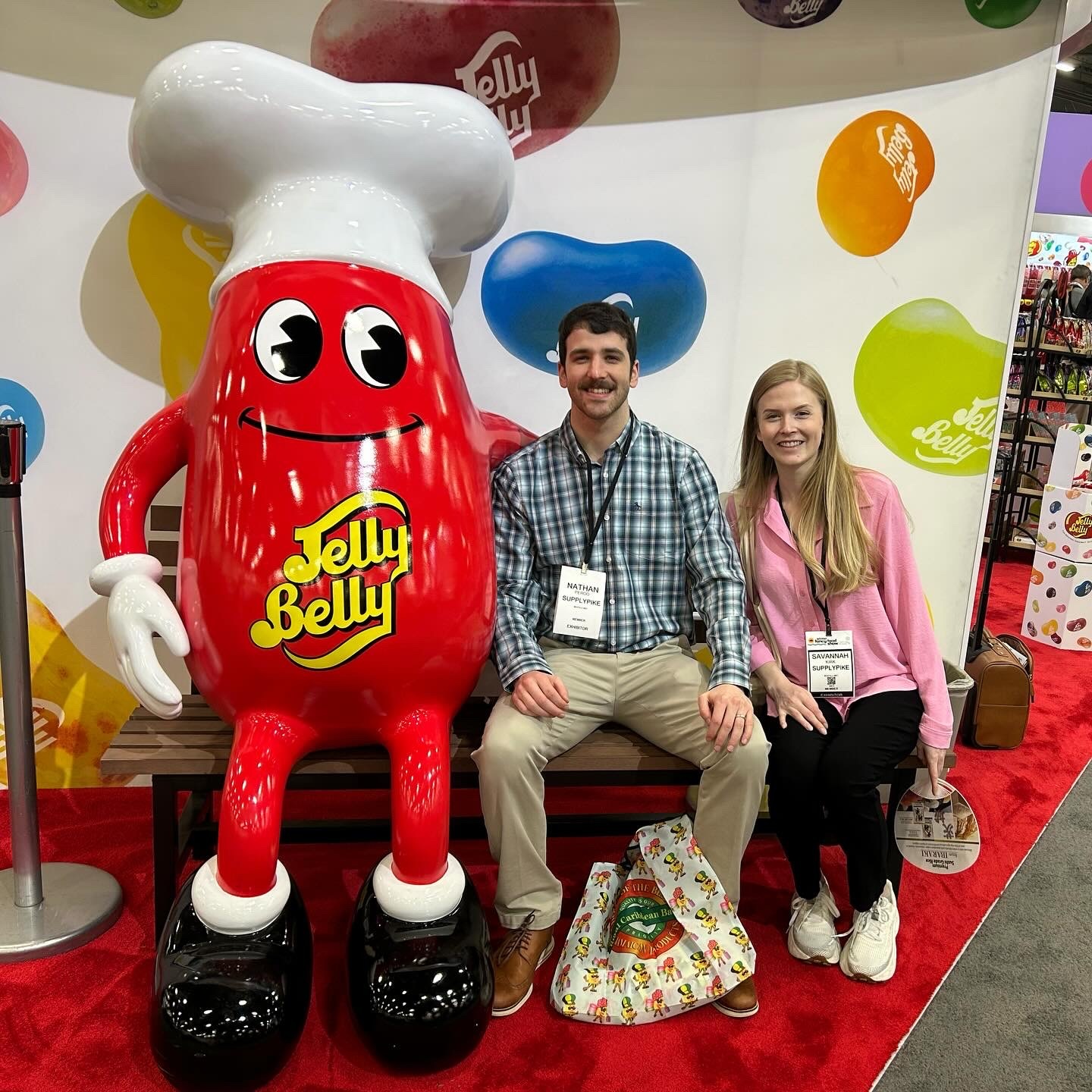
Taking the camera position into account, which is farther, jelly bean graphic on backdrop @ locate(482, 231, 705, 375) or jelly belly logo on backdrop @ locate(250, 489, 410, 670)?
jelly bean graphic on backdrop @ locate(482, 231, 705, 375)

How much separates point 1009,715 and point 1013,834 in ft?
1.98

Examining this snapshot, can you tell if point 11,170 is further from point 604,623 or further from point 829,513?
point 829,513

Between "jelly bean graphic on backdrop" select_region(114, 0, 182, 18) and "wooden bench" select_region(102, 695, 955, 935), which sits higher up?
"jelly bean graphic on backdrop" select_region(114, 0, 182, 18)

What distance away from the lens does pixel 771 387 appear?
1945 millimetres

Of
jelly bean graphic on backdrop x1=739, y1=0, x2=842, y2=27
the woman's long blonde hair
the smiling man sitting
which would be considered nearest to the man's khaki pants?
Answer: the smiling man sitting

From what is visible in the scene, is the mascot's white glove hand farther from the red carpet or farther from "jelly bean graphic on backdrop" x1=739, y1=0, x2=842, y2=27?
"jelly bean graphic on backdrop" x1=739, y1=0, x2=842, y2=27

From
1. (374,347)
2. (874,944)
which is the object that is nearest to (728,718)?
(874,944)

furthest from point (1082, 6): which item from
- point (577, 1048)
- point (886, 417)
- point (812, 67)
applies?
point (577, 1048)

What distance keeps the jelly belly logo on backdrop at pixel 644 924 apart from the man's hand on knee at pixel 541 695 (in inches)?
16.2

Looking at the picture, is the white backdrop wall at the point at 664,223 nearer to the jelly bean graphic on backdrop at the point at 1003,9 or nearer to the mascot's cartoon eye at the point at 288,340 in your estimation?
the jelly bean graphic on backdrop at the point at 1003,9

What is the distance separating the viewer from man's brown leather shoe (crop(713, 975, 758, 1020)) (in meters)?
1.73

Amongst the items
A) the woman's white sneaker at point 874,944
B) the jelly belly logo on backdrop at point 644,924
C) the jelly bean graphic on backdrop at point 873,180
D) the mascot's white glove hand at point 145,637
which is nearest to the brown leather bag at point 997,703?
the woman's white sneaker at point 874,944

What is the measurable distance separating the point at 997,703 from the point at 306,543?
8.13ft

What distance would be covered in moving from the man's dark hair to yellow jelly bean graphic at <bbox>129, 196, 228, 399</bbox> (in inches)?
37.7
